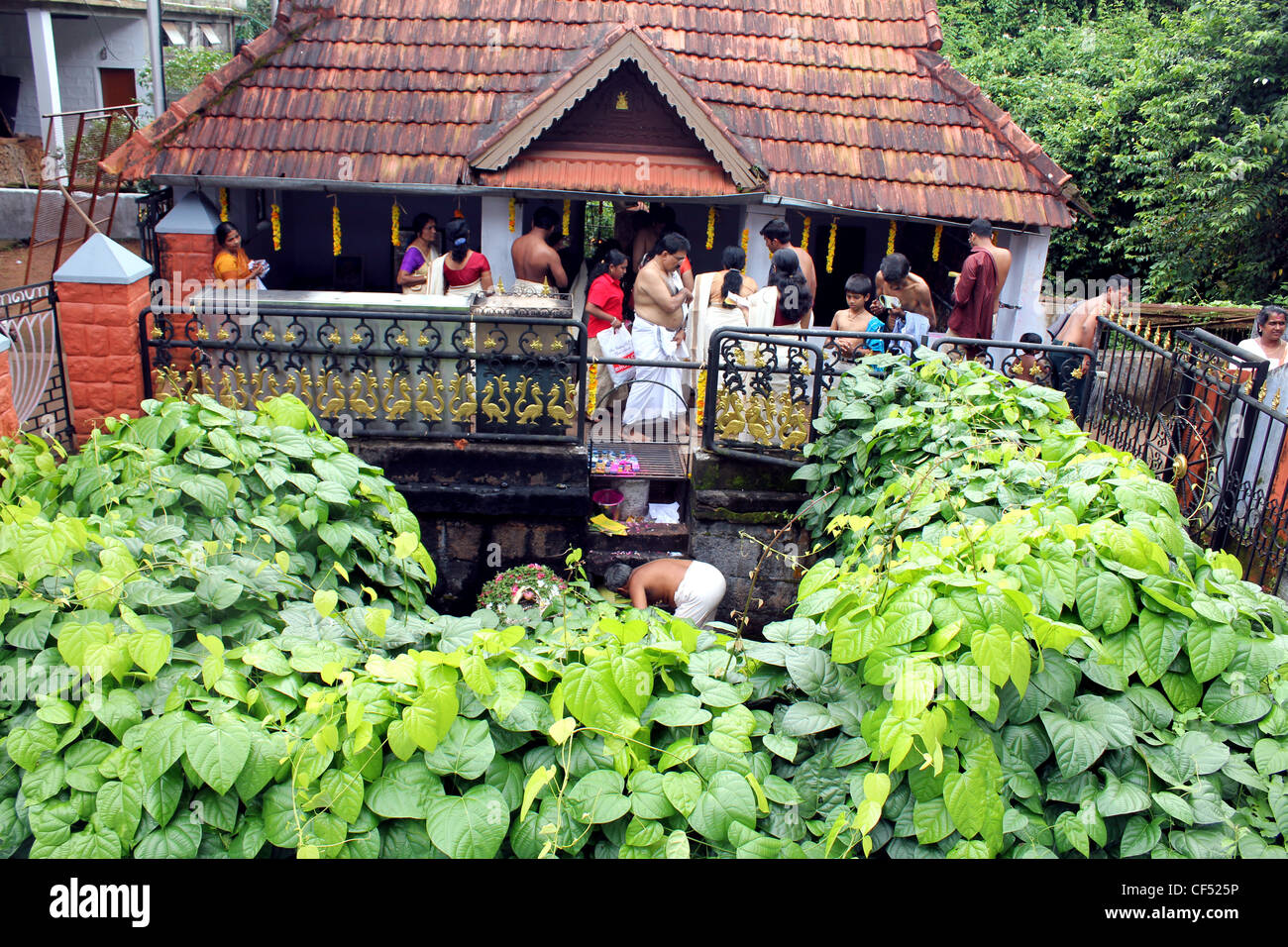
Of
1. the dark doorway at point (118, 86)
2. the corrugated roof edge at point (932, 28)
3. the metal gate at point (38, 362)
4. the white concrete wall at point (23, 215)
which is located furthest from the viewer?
the dark doorway at point (118, 86)

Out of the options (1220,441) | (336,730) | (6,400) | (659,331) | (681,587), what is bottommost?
(681,587)

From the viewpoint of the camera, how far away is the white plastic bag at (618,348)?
28.0 feet

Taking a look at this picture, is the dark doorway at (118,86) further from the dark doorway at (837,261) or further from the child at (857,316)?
the child at (857,316)

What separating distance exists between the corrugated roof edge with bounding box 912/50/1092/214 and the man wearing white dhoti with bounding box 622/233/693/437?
482 cm

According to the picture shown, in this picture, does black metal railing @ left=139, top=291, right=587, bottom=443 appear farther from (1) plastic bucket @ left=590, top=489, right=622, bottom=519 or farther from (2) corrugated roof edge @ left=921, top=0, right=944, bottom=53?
(2) corrugated roof edge @ left=921, top=0, right=944, bottom=53

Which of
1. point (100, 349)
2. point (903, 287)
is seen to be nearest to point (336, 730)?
point (100, 349)

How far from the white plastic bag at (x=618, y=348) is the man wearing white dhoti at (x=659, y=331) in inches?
2.2

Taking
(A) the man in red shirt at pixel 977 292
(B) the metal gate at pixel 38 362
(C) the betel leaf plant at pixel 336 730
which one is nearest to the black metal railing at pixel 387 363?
(B) the metal gate at pixel 38 362

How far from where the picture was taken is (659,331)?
852cm

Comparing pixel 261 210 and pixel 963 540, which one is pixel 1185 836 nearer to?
pixel 963 540

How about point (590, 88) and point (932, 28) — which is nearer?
point (590, 88)

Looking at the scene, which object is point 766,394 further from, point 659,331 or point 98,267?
point 98,267

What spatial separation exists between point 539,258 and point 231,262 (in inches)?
112

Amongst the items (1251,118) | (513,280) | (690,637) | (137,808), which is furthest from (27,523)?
(1251,118)
